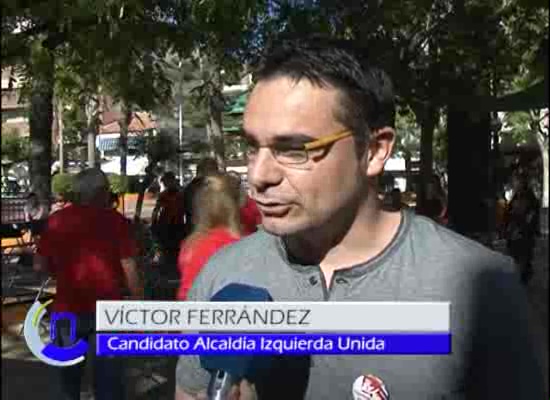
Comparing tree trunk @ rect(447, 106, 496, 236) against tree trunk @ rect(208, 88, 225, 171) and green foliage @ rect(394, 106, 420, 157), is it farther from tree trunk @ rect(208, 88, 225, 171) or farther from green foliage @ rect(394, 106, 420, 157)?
tree trunk @ rect(208, 88, 225, 171)

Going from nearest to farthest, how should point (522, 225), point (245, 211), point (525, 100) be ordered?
point (525, 100), point (522, 225), point (245, 211)

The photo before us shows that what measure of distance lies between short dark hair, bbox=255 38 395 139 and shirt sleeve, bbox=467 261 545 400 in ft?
0.91

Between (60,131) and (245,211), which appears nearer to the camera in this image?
(245,211)

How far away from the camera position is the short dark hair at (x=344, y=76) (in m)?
1.14

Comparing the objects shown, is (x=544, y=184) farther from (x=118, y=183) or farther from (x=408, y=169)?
(x=118, y=183)

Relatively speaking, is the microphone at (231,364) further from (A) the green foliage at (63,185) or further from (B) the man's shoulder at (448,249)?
(A) the green foliage at (63,185)

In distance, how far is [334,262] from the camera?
121cm

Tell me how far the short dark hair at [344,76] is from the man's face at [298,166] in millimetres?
13

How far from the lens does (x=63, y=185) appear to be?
7.91 ft

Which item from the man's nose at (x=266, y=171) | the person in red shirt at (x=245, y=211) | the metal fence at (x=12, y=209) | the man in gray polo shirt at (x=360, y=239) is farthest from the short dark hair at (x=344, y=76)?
the metal fence at (x=12, y=209)

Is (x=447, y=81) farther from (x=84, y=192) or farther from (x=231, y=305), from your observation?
(x=84, y=192)

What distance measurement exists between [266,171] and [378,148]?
18 cm

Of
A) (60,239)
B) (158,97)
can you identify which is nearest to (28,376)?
(60,239)

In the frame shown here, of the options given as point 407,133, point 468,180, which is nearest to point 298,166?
point 407,133
